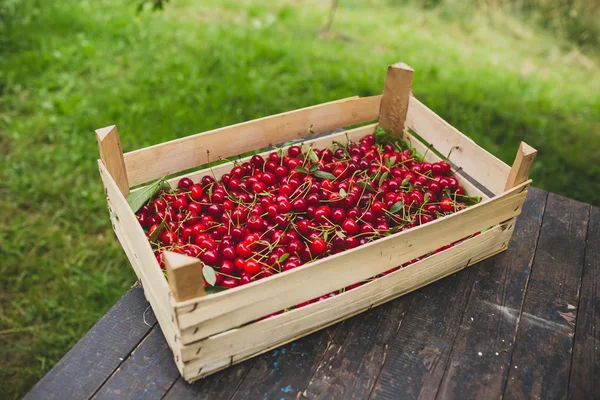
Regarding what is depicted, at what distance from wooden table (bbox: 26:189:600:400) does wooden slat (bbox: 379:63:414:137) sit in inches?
26.0

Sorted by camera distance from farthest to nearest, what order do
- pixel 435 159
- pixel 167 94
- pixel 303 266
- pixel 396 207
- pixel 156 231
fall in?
1. pixel 167 94
2. pixel 435 159
3. pixel 396 207
4. pixel 156 231
5. pixel 303 266

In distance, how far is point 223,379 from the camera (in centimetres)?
123

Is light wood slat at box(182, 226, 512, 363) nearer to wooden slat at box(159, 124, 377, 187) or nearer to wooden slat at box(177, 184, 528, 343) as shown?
wooden slat at box(177, 184, 528, 343)

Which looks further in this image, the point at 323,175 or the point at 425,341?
the point at 323,175

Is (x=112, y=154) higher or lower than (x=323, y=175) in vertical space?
higher

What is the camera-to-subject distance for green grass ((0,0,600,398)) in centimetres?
247

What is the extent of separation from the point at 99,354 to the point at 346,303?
62 centimetres

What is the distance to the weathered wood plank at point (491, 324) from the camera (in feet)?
4.13

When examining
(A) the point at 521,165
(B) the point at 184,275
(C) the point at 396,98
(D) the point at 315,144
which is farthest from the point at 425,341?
(C) the point at 396,98

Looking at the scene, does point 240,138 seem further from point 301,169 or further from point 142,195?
point 142,195

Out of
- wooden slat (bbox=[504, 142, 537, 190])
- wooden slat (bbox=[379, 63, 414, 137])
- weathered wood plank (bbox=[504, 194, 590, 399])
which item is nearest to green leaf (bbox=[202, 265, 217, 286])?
weathered wood plank (bbox=[504, 194, 590, 399])

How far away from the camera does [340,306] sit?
133 cm

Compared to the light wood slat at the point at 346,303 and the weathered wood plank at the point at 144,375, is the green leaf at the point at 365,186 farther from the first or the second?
the weathered wood plank at the point at 144,375

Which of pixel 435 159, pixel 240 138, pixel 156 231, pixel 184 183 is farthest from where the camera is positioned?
pixel 435 159
